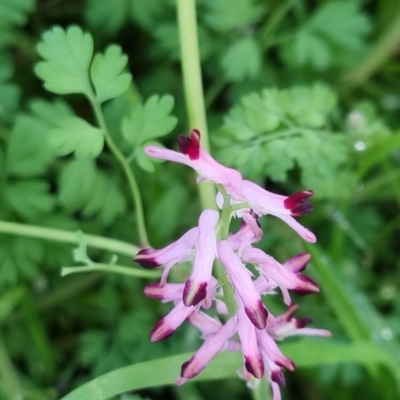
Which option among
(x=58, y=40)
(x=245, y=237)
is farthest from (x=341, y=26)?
(x=245, y=237)

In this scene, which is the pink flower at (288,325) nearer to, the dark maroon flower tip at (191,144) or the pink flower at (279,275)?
the pink flower at (279,275)

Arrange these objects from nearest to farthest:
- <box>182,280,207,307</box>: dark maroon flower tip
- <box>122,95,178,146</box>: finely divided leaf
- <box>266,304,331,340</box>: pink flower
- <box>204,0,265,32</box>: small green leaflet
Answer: <box>182,280,207,307</box>: dark maroon flower tip → <box>266,304,331,340</box>: pink flower → <box>122,95,178,146</box>: finely divided leaf → <box>204,0,265,32</box>: small green leaflet

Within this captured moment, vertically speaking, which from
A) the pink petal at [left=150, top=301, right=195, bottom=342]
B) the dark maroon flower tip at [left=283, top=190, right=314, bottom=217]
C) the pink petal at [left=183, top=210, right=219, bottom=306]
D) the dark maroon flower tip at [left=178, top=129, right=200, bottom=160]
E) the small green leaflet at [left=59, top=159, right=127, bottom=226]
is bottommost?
the small green leaflet at [left=59, top=159, right=127, bottom=226]

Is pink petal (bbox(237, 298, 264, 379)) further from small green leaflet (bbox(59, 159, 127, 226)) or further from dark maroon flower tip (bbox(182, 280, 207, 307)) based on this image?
small green leaflet (bbox(59, 159, 127, 226))

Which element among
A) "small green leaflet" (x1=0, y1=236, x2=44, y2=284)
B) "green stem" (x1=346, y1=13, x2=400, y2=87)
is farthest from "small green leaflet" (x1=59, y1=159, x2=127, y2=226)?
"green stem" (x1=346, y1=13, x2=400, y2=87)

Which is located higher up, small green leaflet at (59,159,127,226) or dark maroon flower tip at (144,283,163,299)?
dark maroon flower tip at (144,283,163,299)

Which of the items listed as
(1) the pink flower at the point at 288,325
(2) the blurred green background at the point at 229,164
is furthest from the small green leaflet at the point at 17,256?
(1) the pink flower at the point at 288,325
